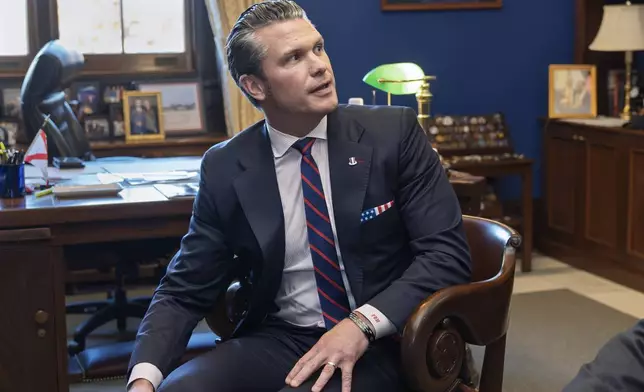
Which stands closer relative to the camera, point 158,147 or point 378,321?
point 378,321

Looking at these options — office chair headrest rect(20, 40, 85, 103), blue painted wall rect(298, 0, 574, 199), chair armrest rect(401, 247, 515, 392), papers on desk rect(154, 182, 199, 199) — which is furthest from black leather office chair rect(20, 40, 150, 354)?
chair armrest rect(401, 247, 515, 392)

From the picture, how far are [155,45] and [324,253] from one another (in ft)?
11.8

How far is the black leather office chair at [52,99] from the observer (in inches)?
148

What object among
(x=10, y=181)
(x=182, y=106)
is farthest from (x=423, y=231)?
(x=182, y=106)

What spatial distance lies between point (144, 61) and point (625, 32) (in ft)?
8.62

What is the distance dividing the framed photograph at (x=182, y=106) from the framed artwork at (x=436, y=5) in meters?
1.19

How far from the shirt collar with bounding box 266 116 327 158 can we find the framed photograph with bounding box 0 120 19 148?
3.18m

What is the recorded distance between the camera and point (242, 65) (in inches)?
83.9

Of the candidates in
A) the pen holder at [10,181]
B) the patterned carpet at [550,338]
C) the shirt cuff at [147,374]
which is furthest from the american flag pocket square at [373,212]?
the patterned carpet at [550,338]

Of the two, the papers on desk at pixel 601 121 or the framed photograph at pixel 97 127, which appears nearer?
the papers on desk at pixel 601 121

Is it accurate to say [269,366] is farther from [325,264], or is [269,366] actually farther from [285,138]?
[285,138]

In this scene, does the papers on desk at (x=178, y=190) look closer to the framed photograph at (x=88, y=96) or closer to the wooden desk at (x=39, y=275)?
the wooden desk at (x=39, y=275)

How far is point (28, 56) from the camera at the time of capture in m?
5.11

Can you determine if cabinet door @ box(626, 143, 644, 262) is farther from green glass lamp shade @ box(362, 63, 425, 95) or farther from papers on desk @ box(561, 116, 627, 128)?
green glass lamp shade @ box(362, 63, 425, 95)
